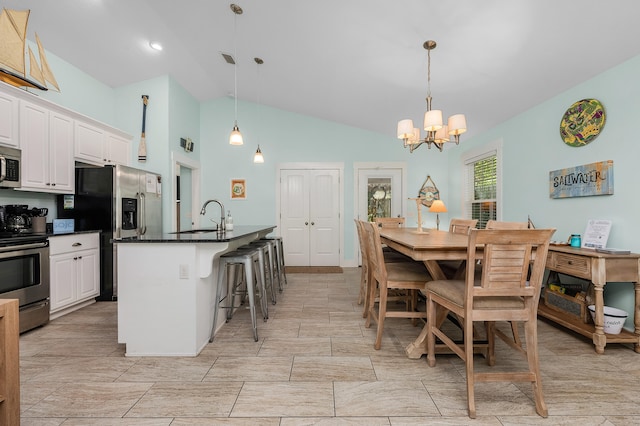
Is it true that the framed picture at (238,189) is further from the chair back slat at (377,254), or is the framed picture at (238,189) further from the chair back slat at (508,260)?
the chair back slat at (508,260)

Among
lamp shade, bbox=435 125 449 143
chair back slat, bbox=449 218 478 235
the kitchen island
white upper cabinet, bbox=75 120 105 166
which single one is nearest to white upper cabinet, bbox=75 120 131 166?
white upper cabinet, bbox=75 120 105 166

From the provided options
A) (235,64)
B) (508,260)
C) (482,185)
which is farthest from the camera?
(482,185)

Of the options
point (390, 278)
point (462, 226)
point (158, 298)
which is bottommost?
point (158, 298)

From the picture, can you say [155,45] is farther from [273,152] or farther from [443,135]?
[443,135]

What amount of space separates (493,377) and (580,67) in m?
2.79

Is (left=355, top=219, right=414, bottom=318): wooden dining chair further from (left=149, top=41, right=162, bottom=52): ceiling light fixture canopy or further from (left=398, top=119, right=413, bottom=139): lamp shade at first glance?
(left=149, top=41, right=162, bottom=52): ceiling light fixture canopy

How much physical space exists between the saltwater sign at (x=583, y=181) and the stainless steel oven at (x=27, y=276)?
500 cm

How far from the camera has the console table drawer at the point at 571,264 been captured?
2324 millimetres

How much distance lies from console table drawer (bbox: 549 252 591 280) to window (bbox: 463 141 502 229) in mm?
1688

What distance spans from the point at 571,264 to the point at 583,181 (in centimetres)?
88

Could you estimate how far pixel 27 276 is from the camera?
2668mm

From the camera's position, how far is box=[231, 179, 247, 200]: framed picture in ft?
19.1

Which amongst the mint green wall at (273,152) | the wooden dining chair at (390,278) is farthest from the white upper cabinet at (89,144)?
the wooden dining chair at (390,278)

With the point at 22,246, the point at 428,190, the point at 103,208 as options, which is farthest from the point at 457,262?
the point at 103,208
